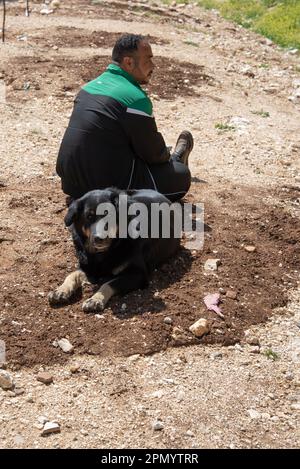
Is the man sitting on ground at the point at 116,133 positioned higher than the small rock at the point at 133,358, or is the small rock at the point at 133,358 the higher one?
the man sitting on ground at the point at 116,133

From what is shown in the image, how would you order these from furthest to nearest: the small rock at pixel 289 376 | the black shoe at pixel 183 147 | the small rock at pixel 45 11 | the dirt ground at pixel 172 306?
the small rock at pixel 45 11 < the black shoe at pixel 183 147 < the small rock at pixel 289 376 < the dirt ground at pixel 172 306

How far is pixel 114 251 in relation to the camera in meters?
5.32

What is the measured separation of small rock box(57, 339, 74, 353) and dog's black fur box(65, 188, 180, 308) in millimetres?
631

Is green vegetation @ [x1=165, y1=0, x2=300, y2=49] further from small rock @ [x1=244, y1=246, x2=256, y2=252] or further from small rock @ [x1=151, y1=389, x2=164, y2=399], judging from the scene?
small rock @ [x1=151, y1=389, x2=164, y2=399]

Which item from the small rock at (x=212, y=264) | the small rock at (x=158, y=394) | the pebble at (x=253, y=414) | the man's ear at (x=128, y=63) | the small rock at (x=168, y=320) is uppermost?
the man's ear at (x=128, y=63)

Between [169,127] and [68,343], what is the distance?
5.17 m

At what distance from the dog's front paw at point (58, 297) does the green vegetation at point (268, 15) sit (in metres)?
11.5

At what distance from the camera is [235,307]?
5.31 meters

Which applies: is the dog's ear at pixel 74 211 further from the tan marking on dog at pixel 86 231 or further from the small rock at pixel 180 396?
the small rock at pixel 180 396

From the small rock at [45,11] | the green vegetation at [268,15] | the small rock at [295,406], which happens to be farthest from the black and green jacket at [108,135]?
the small rock at [45,11]

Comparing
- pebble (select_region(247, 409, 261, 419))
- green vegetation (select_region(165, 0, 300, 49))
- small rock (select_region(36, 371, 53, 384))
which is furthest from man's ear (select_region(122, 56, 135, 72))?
green vegetation (select_region(165, 0, 300, 49))

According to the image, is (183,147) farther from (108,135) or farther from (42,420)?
(42,420)

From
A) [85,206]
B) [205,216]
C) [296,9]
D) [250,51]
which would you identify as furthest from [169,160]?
[296,9]

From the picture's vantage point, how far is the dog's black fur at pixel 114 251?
518cm
